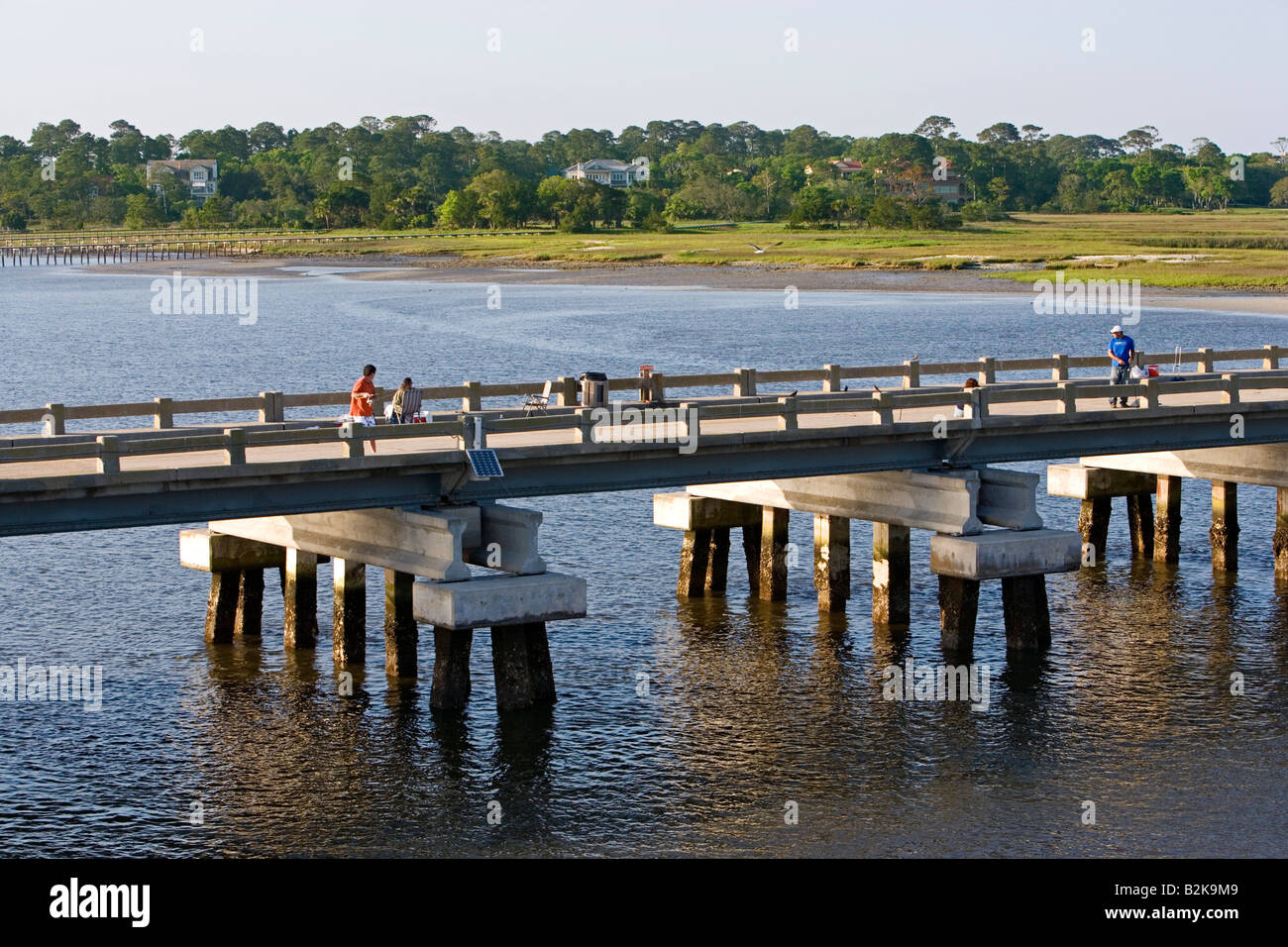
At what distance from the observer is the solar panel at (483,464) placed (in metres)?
29.2

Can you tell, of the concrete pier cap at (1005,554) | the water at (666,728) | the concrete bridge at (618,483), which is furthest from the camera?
the concrete pier cap at (1005,554)

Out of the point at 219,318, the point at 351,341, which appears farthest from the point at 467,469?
the point at 219,318

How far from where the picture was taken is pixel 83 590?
39.0m

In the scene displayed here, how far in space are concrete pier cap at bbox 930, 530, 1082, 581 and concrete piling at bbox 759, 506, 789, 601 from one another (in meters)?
4.67

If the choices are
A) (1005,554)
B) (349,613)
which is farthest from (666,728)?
(1005,554)

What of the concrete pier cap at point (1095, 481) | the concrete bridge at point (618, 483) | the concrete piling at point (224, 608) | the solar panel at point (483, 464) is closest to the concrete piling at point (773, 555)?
the concrete bridge at point (618, 483)

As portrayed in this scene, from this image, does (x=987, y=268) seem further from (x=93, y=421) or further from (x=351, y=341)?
(x=93, y=421)

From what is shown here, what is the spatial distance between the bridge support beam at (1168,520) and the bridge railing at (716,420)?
199cm

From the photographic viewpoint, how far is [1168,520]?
4141 centimetres

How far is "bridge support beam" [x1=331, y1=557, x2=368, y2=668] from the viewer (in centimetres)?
3181

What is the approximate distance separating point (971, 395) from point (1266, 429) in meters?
7.99

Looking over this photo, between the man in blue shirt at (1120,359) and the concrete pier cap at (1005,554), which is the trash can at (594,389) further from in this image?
the man in blue shirt at (1120,359)
